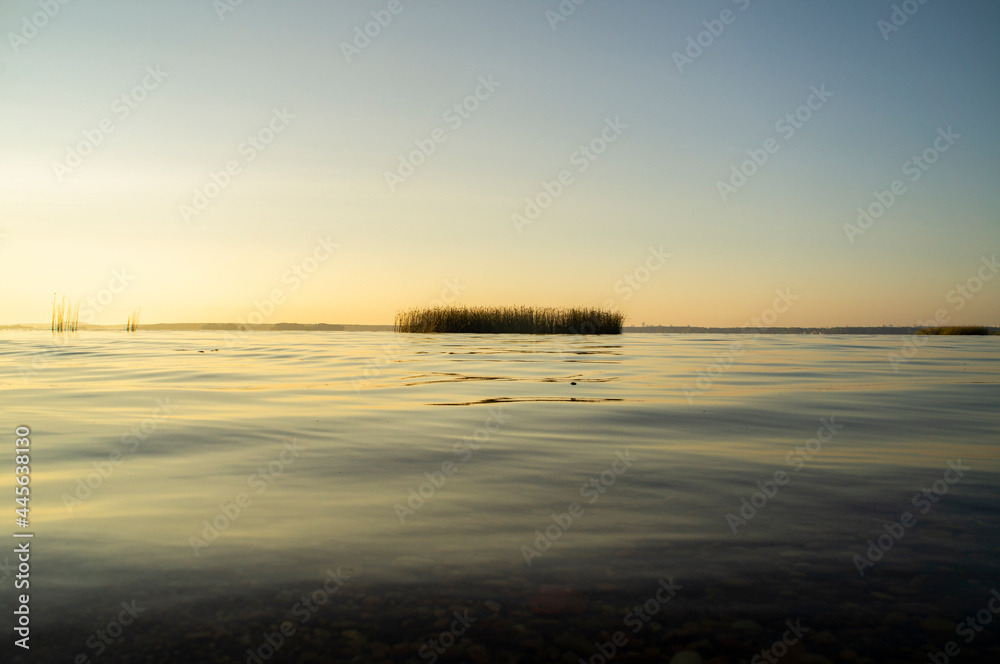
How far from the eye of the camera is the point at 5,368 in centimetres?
1367

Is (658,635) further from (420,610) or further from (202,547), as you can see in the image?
(202,547)

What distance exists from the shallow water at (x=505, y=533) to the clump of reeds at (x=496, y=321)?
35.9 m

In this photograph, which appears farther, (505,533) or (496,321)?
(496,321)

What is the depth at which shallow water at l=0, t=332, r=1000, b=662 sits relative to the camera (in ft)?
6.64

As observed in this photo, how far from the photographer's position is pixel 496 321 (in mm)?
42812

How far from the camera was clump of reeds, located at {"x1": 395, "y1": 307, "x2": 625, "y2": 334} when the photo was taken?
140 ft

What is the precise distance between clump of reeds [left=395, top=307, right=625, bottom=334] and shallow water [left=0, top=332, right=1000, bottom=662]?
35.9 metres

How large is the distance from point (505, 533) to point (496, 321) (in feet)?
131

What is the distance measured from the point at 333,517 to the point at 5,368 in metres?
14.6

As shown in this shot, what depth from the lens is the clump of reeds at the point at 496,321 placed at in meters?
42.8

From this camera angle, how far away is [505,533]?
2.96 meters

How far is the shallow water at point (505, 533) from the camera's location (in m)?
2.03

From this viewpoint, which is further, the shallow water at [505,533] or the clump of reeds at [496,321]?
the clump of reeds at [496,321]

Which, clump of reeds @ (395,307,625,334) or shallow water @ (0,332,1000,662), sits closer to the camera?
shallow water @ (0,332,1000,662)
